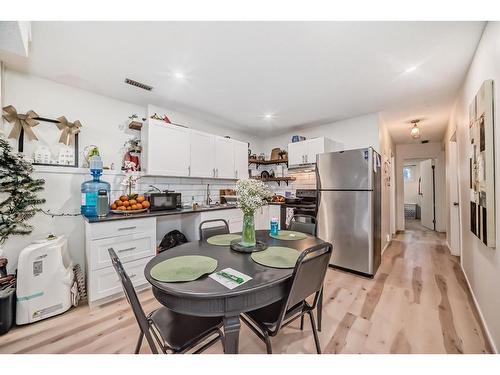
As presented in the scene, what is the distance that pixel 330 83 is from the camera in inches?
99.6

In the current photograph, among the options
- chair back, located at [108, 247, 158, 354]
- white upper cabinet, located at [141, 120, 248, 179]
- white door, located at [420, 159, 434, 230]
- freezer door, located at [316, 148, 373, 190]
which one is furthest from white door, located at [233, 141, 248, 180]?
white door, located at [420, 159, 434, 230]

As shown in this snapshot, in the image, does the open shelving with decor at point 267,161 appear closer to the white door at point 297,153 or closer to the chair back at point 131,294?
the white door at point 297,153

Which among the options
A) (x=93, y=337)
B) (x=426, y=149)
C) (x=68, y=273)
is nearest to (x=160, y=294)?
(x=93, y=337)

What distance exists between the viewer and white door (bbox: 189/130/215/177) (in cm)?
335

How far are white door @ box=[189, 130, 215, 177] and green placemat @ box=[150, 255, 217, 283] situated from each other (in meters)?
2.11

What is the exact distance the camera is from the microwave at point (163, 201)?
2.76 meters

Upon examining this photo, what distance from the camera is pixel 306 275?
1.22 meters

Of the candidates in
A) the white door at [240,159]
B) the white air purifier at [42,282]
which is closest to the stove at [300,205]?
the white door at [240,159]

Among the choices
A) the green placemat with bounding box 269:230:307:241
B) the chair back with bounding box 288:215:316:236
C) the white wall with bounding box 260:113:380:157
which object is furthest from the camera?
the white wall with bounding box 260:113:380:157

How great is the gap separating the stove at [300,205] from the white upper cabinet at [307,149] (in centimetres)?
58

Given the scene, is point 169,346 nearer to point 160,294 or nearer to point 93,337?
point 160,294

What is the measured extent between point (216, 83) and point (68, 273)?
101 inches

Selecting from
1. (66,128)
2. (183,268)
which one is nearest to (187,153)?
(66,128)

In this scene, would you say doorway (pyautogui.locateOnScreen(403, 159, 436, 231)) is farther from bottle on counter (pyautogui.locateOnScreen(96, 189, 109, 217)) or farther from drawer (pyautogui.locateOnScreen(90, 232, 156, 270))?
bottle on counter (pyautogui.locateOnScreen(96, 189, 109, 217))
